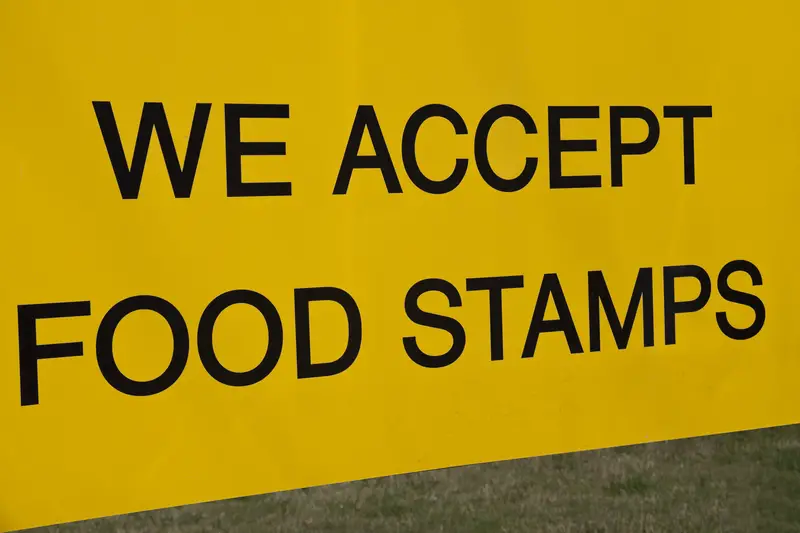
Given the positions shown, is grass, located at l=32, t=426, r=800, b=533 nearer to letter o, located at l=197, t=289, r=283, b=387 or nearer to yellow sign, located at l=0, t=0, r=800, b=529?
yellow sign, located at l=0, t=0, r=800, b=529

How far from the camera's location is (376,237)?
0.97 m

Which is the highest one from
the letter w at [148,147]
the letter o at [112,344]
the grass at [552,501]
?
the letter w at [148,147]

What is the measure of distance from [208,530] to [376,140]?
1.39 m

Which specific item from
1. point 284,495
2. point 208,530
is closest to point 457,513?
point 284,495

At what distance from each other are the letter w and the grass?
134 cm

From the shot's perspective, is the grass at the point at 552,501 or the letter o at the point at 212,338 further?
the grass at the point at 552,501

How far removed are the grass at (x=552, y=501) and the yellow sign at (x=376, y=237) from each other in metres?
1.10

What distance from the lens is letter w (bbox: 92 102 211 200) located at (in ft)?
2.87

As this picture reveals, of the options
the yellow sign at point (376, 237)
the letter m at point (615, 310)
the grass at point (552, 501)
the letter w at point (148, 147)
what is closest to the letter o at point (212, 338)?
the yellow sign at point (376, 237)

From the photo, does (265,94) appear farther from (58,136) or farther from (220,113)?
(58,136)

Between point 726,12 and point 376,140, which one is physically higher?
point 726,12

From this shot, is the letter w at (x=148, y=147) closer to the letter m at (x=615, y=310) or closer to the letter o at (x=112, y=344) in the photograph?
the letter o at (x=112, y=344)

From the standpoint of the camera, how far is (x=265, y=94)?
0.93 meters

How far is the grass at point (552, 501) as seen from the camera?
2092 millimetres
